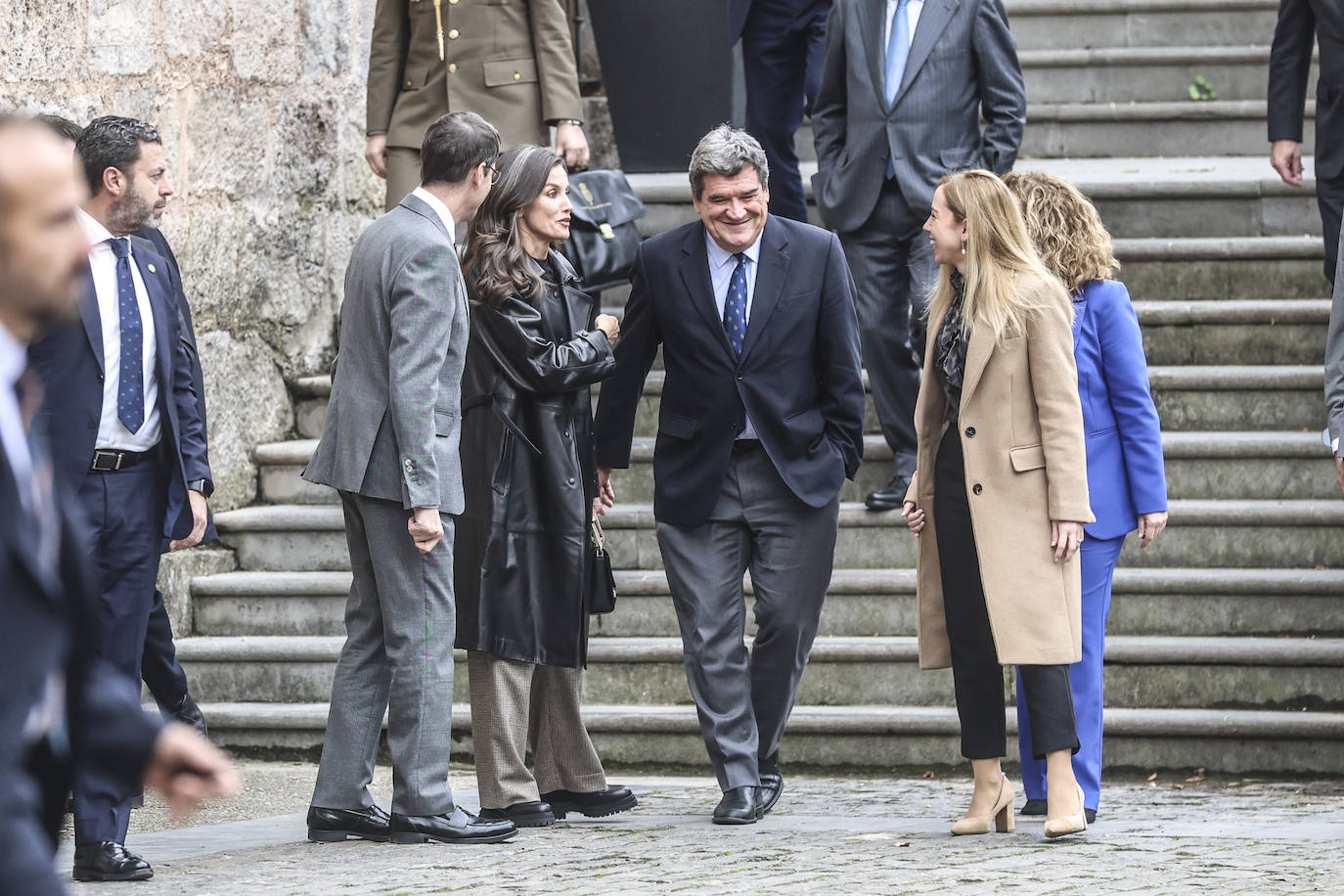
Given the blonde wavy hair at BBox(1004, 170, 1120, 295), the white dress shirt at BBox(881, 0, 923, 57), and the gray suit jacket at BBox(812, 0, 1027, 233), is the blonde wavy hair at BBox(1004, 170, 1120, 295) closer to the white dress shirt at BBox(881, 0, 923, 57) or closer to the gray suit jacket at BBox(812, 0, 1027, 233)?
the gray suit jacket at BBox(812, 0, 1027, 233)

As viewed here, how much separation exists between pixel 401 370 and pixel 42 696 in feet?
10.1

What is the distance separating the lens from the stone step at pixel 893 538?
289 inches

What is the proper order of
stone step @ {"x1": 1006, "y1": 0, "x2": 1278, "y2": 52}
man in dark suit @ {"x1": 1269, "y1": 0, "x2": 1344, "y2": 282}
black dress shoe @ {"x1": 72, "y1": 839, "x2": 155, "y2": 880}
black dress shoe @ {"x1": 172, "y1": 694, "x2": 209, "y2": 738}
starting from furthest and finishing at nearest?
stone step @ {"x1": 1006, "y1": 0, "x2": 1278, "y2": 52}
man in dark suit @ {"x1": 1269, "y1": 0, "x2": 1344, "y2": 282}
black dress shoe @ {"x1": 172, "y1": 694, "x2": 209, "y2": 738}
black dress shoe @ {"x1": 72, "y1": 839, "x2": 155, "y2": 880}

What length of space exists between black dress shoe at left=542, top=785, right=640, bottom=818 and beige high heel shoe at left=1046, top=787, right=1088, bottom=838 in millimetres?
1357

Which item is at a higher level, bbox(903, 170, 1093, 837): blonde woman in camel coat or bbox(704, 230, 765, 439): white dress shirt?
bbox(704, 230, 765, 439): white dress shirt

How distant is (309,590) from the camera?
25.6 feet

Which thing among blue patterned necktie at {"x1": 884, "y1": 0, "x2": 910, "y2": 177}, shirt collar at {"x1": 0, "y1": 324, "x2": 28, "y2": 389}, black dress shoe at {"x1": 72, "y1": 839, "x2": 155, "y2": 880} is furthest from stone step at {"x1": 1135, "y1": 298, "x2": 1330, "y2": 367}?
shirt collar at {"x1": 0, "y1": 324, "x2": 28, "y2": 389}

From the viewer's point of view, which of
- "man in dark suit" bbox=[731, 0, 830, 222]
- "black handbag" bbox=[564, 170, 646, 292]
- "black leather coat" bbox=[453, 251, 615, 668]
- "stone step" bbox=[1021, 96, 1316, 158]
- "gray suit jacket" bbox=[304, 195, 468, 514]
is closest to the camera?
"gray suit jacket" bbox=[304, 195, 468, 514]

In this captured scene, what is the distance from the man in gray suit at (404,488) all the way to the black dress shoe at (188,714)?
80 centimetres

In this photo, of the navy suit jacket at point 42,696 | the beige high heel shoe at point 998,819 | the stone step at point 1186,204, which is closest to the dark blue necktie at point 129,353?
the beige high heel shoe at point 998,819

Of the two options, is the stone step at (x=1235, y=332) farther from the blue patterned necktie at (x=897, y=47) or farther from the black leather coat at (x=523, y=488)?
the black leather coat at (x=523, y=488)

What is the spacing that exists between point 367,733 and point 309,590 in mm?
2076

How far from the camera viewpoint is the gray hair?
611 cm

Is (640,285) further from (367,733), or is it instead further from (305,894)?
(305,894)
